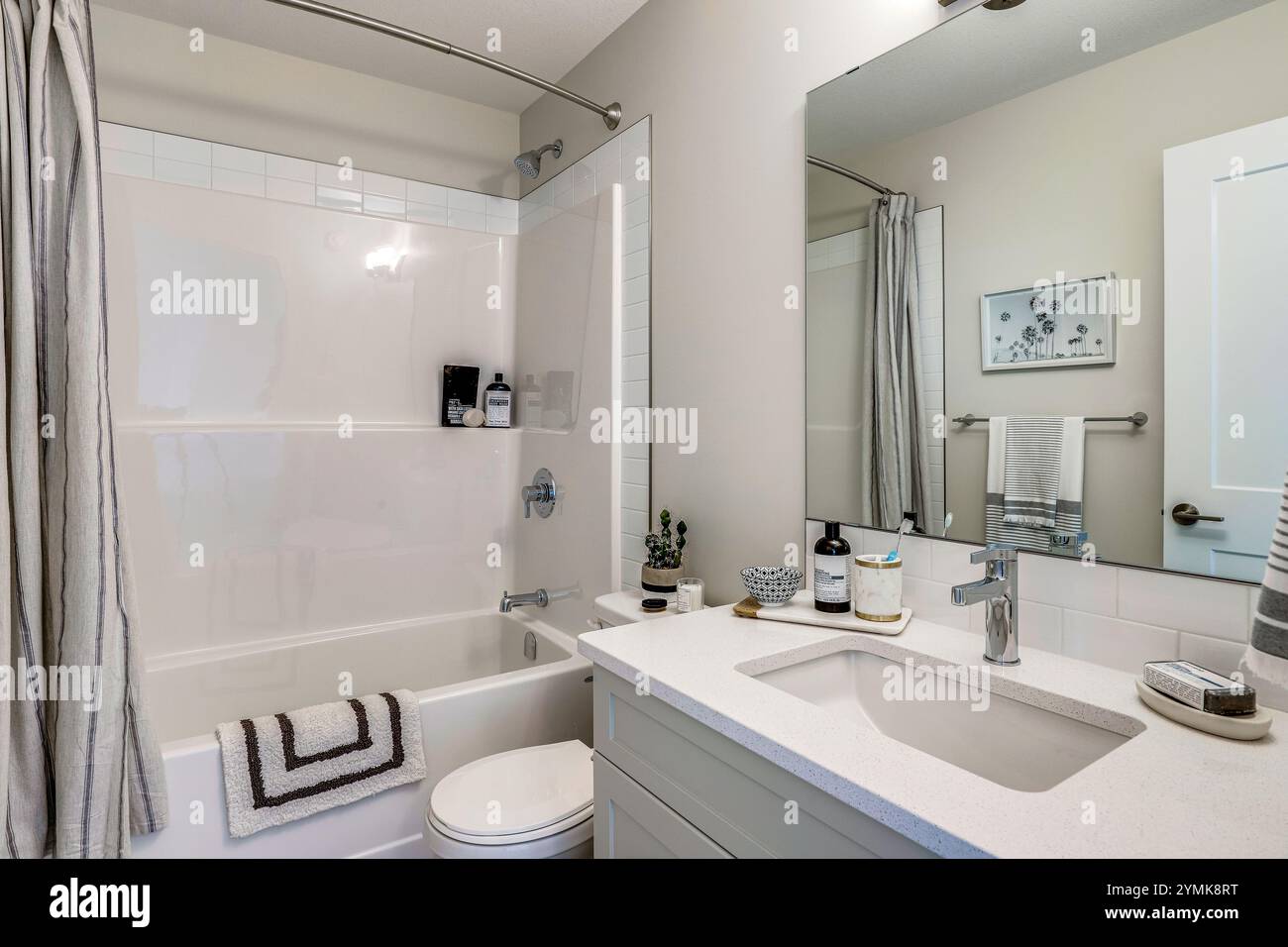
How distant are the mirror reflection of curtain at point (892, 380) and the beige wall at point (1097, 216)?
74mm

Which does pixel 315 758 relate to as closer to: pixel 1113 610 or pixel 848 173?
pixel 1113 610

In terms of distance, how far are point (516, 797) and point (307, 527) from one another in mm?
1381

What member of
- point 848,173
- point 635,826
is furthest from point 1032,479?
point 635,826

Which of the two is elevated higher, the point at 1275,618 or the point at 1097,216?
the point at 1097,216

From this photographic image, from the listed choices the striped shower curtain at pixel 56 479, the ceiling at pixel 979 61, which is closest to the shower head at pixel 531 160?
the ceiling at pixel 979 61

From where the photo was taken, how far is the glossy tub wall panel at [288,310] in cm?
213

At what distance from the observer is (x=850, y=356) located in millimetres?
1462

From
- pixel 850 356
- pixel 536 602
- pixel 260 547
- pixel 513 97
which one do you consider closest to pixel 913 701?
pixel 850 356

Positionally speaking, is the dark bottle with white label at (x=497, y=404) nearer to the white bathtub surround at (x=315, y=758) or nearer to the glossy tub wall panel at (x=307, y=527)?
the glossy tub wall panel at (x=307, y=527)

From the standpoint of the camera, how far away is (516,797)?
144 centimetres

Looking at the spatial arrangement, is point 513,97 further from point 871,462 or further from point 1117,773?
point 1117,773

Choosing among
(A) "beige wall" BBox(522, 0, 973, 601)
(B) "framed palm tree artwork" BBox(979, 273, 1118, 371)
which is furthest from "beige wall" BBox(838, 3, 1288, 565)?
(A) "beige wall" BBox(522, 0, 973, 601)

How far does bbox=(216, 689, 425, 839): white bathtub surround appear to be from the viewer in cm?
146
